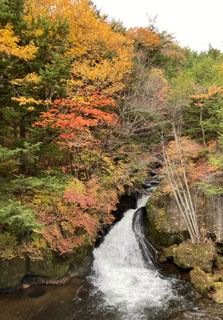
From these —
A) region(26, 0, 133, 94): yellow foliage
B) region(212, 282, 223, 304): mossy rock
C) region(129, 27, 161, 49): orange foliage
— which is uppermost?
region(129, 27, 161, 49): orange foliage

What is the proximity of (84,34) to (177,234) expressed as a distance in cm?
1168

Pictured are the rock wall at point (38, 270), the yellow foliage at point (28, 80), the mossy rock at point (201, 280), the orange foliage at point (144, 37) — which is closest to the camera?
the yellow foliage at point (28, 80)

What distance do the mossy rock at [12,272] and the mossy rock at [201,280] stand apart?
6.80 metres

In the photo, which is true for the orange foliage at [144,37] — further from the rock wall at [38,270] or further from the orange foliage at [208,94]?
the rock wall at [38,270]

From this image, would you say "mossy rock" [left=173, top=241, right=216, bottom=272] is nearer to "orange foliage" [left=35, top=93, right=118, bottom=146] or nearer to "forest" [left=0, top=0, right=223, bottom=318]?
"forest" [left=0, top=0, right=223, bottom=318]

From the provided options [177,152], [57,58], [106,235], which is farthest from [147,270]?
[57,58]

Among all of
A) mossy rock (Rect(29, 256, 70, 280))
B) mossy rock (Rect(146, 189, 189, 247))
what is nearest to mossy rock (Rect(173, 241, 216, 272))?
mossy rock (Rect(146, 189, 189, 247))

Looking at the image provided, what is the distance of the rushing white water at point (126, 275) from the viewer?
13.3 m

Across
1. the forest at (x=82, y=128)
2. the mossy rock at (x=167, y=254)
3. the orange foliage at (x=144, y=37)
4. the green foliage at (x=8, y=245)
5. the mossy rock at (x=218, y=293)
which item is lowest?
the mossy rock at (x=218, y=293)

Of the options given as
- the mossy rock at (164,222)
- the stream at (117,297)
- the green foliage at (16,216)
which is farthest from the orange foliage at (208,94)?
the green foliage at (16,216)

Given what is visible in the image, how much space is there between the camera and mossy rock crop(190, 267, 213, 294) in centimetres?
1377

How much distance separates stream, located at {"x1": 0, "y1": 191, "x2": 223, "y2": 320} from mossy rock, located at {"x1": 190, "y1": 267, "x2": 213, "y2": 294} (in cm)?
36

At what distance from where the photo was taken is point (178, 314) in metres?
12.3

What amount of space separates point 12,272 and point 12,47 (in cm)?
849
